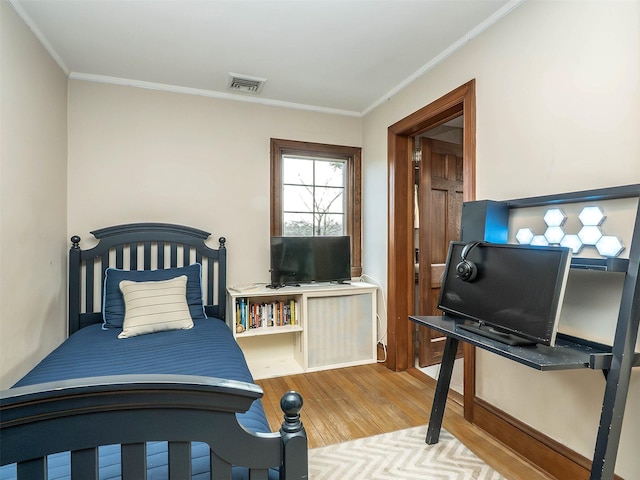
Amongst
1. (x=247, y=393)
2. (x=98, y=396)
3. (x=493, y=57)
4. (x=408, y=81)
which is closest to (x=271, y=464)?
(x=247, y=393)

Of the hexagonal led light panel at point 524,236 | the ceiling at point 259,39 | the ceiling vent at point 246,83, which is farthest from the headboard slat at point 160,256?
the hexagonal led light panel at point 524,236

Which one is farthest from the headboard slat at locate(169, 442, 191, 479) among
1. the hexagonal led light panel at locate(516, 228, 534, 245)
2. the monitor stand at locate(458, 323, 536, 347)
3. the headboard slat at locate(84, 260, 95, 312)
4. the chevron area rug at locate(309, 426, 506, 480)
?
the headboard slat at locate(84, 260, 95, 312)

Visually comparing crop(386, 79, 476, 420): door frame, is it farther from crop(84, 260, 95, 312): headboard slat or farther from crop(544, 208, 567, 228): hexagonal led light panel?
crop(84, 260, 95, 312): headboard slat

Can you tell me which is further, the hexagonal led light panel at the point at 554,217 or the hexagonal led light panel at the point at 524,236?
the hexagonal led light panel at the point at 524,236

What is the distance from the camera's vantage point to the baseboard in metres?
1.65

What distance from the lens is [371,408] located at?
2.47m

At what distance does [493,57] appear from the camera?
2119mm

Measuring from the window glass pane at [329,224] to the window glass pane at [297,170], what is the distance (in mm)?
383

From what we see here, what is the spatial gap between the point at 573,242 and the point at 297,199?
2.41 meters

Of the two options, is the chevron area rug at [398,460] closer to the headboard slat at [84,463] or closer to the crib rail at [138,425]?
the crib rail at [138,425]

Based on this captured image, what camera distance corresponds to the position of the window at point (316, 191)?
343 cm

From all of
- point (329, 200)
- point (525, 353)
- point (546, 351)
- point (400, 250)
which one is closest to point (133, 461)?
point (525, 353)

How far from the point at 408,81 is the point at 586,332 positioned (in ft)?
7.25

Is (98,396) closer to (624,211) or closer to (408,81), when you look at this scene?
(624,211)
